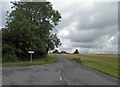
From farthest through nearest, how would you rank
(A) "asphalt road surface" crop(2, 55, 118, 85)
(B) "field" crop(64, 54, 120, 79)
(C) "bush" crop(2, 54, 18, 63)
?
(C) "bush" crop(2, 54, 18, 63), (B) "field" crop(64, 54, 120, 79), (A) "asphalt road surface" crop(2, 55, 118, 85)

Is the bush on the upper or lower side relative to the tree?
lower

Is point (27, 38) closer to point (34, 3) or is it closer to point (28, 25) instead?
point (28, 25)

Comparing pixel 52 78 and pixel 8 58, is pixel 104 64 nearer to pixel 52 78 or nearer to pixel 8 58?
pixel 8 58

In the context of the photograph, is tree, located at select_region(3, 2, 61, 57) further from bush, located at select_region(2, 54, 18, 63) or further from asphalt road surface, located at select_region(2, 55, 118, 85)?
asphalt road surface, located at select_region(2, 55, 118, 85)

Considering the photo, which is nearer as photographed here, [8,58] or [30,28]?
[8,58]

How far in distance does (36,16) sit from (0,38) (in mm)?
13791

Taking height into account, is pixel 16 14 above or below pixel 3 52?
above

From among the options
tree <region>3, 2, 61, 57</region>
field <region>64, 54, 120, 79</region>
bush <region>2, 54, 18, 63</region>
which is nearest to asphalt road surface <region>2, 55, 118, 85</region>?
field <region>64, 54, 120, 79</region>

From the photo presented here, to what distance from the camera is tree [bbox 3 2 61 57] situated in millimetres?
53781

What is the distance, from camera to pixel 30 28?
54312mm

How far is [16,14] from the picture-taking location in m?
55.2

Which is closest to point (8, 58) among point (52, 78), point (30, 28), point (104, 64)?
point (30, 28)

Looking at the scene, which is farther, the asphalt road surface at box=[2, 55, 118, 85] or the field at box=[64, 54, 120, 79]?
the field at box=[64, 54, 120, 79]

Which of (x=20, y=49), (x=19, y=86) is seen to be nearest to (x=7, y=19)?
(x=20, y=49)
